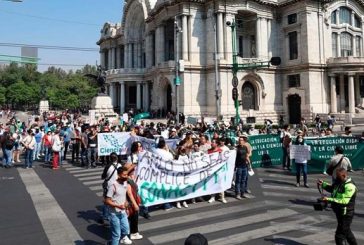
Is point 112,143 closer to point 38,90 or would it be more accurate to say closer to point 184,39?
point 184,39

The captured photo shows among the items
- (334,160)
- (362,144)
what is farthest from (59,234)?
(362,144)

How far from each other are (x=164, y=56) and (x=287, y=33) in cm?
1545

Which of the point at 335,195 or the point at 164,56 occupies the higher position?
the point at 164,56

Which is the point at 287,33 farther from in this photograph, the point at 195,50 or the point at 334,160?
the point at 334,160

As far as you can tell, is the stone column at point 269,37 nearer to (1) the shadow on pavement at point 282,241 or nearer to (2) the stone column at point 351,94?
(2) the stone column at point 351,94

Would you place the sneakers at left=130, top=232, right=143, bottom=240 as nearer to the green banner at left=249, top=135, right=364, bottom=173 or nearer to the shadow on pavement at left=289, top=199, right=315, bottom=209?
the shadow on pavement at left=289, top=199, right=315, bottom=209

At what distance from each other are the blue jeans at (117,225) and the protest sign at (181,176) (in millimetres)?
2581

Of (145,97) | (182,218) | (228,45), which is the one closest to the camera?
(182,218)

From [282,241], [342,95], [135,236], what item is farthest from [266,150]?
[342,95]

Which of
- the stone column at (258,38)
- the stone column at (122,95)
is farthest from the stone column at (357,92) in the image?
the stone column at (122,95)

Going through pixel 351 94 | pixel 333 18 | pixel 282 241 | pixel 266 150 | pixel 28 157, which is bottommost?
pixel 282 241

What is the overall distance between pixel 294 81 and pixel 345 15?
1206cm

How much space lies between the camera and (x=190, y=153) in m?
12.0

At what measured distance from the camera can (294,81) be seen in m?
46.3
